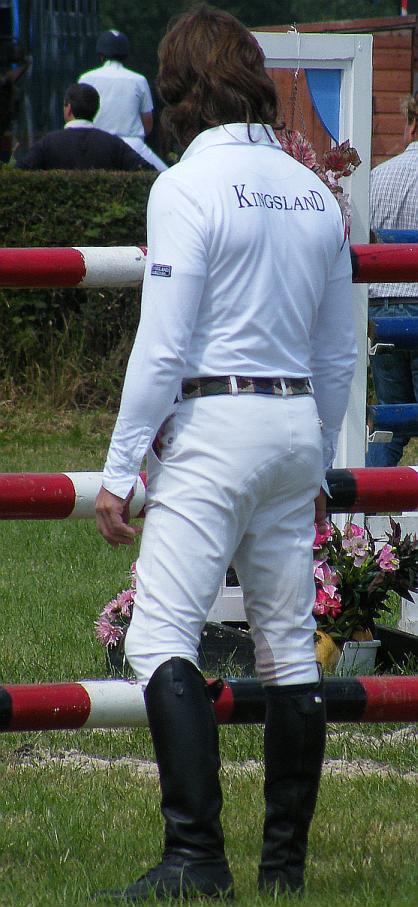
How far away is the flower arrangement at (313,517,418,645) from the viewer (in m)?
4.60

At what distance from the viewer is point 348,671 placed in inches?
179

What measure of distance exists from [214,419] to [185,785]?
2.13 ft

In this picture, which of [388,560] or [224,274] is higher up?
[224,274]

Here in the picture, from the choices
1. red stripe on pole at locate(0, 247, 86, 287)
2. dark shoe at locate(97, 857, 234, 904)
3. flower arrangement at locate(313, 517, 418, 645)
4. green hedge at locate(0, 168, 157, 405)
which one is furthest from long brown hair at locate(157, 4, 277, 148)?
green hedge at locate(0, 168, 157, 405)

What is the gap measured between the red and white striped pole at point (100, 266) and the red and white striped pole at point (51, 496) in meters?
0.40

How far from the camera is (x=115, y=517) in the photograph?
2.65 meters

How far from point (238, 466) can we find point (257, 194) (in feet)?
1.57

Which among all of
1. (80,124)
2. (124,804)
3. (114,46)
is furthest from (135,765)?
(114,46)

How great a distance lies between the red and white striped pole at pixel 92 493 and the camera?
9.98 feet

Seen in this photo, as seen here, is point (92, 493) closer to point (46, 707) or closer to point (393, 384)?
point (46, 707)

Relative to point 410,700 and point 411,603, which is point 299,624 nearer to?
point 410,700

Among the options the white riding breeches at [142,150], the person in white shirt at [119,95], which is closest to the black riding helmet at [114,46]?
the person in white shirt at [119,95]

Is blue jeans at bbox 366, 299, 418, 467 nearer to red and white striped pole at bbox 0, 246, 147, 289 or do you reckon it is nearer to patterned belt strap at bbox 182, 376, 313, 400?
red and white striped pole at bbox 0, 246, 147, 289

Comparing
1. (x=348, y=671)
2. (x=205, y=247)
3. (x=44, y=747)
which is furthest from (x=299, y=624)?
(x=348, y=671)
